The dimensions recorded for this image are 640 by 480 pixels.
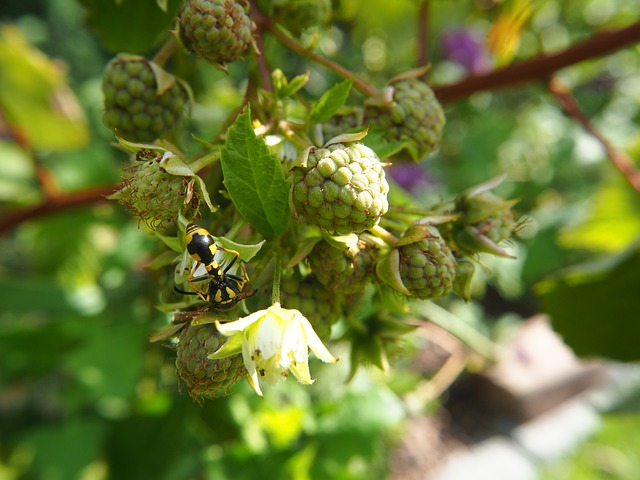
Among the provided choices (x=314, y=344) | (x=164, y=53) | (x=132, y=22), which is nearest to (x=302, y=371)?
(x=314, y=344)

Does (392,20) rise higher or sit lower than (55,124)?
higher

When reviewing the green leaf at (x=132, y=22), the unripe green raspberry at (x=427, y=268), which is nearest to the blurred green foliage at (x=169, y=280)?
the green leaf at (x=132, y=22)

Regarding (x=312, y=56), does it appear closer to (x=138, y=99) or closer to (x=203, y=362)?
(x=138, y=99)

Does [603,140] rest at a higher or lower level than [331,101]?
lower

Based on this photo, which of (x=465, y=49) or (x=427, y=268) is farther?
(x=465, y=49)

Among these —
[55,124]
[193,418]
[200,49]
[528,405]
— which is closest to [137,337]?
[193,418]

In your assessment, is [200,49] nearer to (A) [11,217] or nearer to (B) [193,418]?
(A) [11,217]

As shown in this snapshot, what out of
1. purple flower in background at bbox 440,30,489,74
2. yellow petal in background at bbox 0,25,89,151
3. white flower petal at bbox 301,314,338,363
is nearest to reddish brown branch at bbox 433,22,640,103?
white flower petal at bbox 301,314,338,363

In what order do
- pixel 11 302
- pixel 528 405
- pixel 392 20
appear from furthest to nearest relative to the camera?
pixel 528 405 < pixel 392 20 < pixel 11 302
